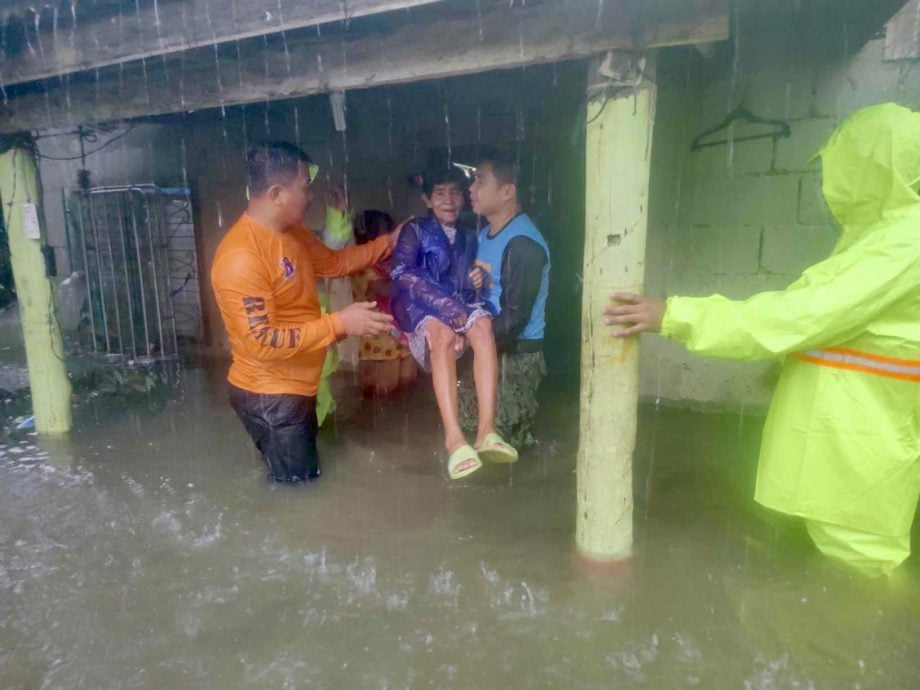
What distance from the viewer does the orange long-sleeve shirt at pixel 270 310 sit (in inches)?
149

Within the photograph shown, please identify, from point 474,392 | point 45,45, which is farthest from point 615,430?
point 45,45

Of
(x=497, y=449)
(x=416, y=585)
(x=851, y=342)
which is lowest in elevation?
(x=416, y=585)

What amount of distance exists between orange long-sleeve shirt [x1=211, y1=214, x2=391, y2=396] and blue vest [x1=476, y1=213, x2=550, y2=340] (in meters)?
0.96

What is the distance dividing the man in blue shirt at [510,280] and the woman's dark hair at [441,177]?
0.74ft

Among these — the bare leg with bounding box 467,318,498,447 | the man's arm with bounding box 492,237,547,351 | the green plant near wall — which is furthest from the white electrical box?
the green plant near wall

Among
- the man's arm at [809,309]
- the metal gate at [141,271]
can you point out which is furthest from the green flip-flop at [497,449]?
the metal gate at [141,271]

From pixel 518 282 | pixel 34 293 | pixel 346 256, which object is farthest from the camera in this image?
pixel 34 293

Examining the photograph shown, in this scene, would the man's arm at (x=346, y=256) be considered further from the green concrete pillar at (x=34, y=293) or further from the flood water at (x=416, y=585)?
the green concrete pillar at (x=34, y=293)

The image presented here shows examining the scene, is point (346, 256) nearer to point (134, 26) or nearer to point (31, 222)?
point (134, 26)

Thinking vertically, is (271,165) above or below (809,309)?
above

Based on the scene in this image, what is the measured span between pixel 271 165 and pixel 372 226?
6.08 ft

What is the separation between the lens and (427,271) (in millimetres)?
4168

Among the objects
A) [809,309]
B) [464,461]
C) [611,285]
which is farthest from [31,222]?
[809,309]

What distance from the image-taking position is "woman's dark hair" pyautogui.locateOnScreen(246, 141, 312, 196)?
13.0ft
